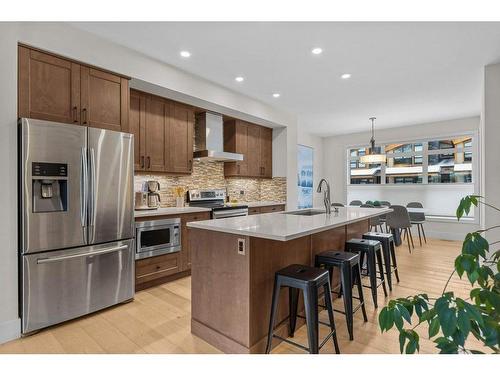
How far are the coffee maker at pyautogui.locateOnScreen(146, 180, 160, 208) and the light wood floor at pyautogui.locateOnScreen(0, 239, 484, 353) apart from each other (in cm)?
110

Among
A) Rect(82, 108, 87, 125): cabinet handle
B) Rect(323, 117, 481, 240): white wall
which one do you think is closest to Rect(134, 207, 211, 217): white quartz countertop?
Rect(82, 108, 87, 125): cabinet handle

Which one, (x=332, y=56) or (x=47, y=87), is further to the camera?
(x=332, y=56)

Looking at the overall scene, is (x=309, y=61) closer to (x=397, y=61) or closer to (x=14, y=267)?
(x=397, y=61)

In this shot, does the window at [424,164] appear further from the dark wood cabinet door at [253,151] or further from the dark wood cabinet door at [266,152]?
the dark wood cabinet door at [253,151]

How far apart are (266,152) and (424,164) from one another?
3.89 metres

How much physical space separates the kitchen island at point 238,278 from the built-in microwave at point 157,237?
1140 mm

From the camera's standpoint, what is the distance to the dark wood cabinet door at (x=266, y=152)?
554 centimetres

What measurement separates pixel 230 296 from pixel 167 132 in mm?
2613

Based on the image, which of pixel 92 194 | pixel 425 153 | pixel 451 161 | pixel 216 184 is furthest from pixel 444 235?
pixel 92 194

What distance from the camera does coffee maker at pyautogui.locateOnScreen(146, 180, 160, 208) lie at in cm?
376

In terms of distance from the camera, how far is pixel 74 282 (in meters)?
2.53

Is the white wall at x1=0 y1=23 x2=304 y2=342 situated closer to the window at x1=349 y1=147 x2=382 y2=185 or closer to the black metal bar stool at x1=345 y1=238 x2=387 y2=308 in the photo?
the black metal bar stool at x1=345 y1=238 x2=387 y2=308

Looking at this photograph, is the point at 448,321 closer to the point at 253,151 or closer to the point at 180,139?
the point at 180,139

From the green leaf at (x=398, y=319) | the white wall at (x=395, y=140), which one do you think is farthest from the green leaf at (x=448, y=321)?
the white wall at (x=395, y=140)
